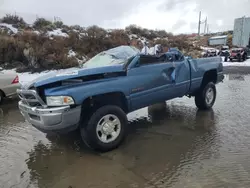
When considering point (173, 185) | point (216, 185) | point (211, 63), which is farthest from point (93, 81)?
point (211, 63)

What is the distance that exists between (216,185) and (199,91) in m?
3.71

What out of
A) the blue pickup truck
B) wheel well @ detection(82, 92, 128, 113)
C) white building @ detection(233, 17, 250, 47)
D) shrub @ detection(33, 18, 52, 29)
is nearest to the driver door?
the blue pickup truck

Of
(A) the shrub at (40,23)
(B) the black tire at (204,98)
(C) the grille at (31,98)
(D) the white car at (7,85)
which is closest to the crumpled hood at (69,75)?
(C) the grille at (31,98)

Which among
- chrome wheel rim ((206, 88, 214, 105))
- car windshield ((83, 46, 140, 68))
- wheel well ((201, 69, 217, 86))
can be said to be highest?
car windshield ((83, 46, 140, 68))

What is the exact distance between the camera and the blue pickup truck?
3.93 meters

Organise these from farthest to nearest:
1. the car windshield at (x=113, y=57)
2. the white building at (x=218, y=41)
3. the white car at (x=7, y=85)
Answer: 1. the white building at (x=218, y=41)
2. the white car at (x=7, y=85)
3. the car windshield at (x=113, y=57)

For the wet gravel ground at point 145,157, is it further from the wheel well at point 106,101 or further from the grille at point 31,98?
the grille at point 31,98

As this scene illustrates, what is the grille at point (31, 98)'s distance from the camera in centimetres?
400

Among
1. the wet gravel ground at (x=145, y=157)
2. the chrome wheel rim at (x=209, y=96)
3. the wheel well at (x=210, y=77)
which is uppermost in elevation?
the wheel well at (x=210, y=77)

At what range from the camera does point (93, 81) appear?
420cm

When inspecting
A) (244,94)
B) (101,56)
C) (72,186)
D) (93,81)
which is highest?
(101,56)

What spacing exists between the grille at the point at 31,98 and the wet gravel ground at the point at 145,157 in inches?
34.0

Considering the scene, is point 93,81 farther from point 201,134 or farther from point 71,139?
point 201,134

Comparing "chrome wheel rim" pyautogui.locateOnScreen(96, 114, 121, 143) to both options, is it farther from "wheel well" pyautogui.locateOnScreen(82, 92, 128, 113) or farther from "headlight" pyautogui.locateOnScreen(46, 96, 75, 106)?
"headlight" pyautogui.locateOnScreen(46, 96, 75, 106)
